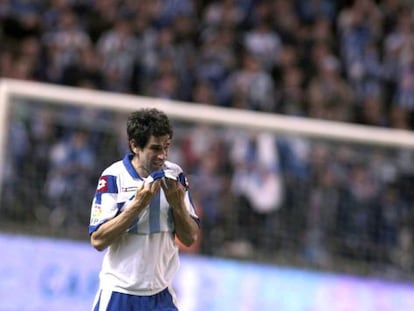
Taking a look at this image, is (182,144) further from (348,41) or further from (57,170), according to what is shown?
(348,41)

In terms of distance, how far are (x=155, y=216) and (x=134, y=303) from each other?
18.0 inches

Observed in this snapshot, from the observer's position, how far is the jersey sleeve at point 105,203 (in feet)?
19.0

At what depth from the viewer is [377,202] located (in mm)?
11227

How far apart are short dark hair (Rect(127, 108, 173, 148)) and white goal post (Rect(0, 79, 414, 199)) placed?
482 cm

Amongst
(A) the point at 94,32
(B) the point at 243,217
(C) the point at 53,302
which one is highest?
(A) the point at 94,32

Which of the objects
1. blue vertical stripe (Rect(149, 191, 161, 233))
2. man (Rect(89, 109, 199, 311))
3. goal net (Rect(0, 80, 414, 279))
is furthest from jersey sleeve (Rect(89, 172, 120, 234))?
goal net (Rect(0, 80, 414, 279))

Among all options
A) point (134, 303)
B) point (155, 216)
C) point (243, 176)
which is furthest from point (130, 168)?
point (243, 176)

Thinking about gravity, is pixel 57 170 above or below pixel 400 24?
below

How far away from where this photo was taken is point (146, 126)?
5727mm

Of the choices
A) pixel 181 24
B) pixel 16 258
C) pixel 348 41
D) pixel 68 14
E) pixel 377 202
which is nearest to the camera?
pixel 16 258

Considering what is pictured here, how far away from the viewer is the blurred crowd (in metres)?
10.7

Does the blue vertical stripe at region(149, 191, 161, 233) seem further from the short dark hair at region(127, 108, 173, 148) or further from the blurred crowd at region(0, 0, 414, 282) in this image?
the blurred crowd at region(0, 0, 414, 282)

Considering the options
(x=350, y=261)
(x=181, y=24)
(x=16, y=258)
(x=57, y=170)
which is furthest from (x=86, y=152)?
(x=181, y=24)

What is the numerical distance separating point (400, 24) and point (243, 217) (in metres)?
5.56
